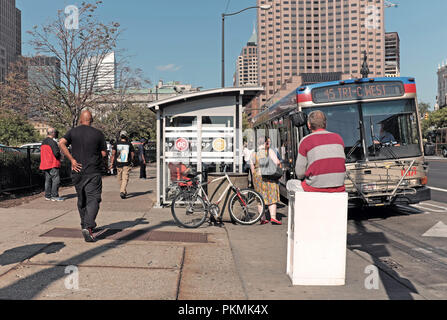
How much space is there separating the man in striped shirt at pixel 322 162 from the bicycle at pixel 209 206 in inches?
145

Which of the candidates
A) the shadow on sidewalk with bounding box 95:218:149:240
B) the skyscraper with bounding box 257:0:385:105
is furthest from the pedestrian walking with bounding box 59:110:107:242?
the skyscraper with bounding box 257:0:385:105

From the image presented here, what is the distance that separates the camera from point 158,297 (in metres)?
4.07

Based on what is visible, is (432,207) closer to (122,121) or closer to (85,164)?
(85,164)

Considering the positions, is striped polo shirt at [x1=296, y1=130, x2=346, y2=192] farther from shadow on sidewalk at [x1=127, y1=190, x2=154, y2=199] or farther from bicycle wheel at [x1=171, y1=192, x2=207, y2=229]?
shadow on sidewalk at [x1=127, y1=190, x2=154, y2=199]

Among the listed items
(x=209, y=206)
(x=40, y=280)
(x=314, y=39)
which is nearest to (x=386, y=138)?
(x=209, y=206)

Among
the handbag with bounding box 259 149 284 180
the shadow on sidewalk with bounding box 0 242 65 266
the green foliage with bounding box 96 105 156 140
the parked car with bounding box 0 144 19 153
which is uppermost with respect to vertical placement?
the green foliage with bounding box 96 105 156 140

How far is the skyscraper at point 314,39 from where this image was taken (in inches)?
6781

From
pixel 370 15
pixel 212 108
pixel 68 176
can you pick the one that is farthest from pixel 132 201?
pixel 370 15

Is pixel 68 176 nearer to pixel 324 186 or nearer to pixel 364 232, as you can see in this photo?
pixel 364 232

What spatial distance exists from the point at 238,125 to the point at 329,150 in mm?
5971

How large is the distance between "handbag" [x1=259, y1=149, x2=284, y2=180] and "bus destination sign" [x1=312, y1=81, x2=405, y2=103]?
6.82 ft

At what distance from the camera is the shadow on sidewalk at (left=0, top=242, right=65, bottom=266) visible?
520 cm

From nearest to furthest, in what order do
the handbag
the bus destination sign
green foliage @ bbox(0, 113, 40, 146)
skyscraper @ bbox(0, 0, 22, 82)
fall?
the handbag < the bus destination sign < green foliage @ bbox(0, 113, 40, 146) < skyscraper @ bbox(0, 0, 22, 82)

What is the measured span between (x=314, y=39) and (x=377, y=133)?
184424mm
